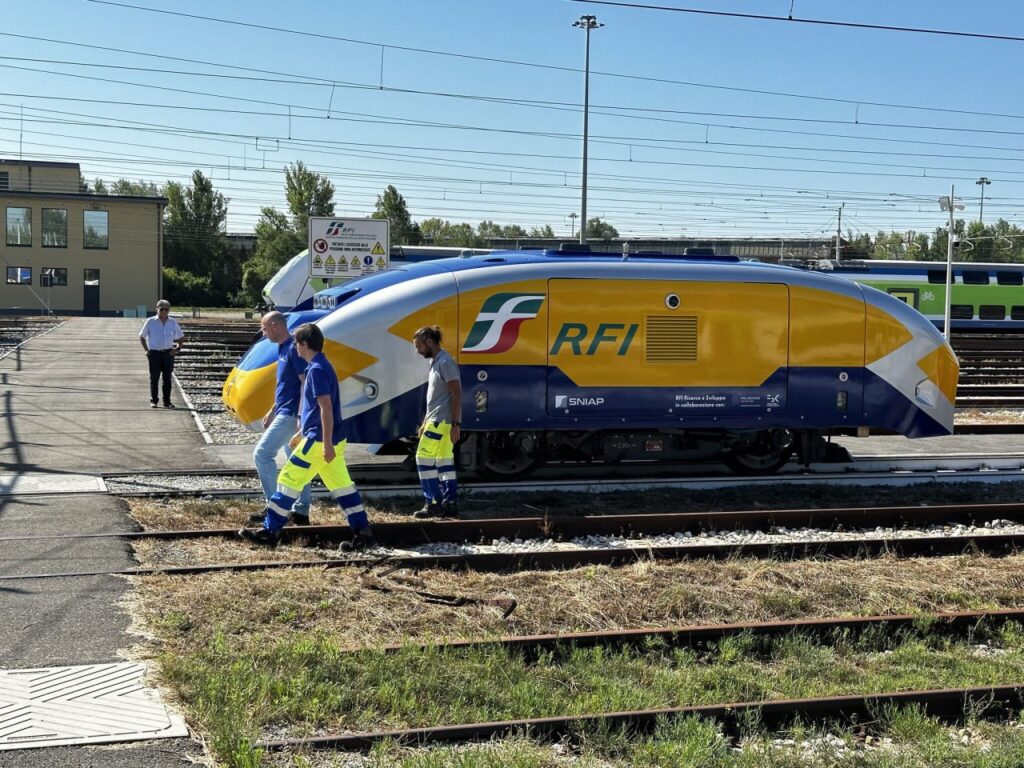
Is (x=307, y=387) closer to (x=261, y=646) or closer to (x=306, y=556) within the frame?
(x=306, y=556)

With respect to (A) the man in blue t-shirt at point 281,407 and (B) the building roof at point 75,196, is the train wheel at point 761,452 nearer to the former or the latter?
(A) the man in blue t-shirt at point 281,407

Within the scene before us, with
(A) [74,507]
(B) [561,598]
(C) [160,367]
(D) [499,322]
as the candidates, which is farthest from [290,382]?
(C) [160,367]

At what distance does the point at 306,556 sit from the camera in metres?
8.65

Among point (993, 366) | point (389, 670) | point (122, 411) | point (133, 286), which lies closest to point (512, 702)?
point (389, 670)

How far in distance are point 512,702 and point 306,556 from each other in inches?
135

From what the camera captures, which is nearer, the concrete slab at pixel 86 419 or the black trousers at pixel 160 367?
the concrete slab at pixel 86 419

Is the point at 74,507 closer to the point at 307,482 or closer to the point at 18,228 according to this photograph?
the point at 307,482

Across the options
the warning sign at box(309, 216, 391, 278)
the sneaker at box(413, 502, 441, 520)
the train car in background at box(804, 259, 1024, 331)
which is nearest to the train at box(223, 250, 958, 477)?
the sneaker at box(413, 502, 441, 520)

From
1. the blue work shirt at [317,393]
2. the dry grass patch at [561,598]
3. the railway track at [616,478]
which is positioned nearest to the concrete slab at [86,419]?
the railway track at [616,478]

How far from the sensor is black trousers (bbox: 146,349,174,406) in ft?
57.1

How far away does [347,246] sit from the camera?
20406 millimetres

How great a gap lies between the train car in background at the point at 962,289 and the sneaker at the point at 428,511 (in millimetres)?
30925

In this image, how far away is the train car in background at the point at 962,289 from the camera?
128 feet

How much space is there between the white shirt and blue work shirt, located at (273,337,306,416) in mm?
8393
